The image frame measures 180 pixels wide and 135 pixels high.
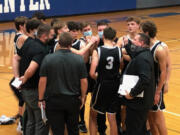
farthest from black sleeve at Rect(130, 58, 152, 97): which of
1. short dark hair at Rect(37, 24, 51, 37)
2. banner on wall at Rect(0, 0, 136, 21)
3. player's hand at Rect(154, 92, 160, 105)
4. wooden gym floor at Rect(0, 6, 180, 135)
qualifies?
banner on wall at Rect(0, 0, 136, 21)

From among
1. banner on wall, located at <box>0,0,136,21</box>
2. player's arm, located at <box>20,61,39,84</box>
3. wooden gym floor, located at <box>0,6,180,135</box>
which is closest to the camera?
player's arm, located at <box>20,61,39,84</box>

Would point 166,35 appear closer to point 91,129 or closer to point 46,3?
point 46,3

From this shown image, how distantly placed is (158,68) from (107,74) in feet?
2.34

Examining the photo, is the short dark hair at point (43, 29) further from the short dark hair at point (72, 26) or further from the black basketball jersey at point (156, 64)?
the black basketball jersey at point (156, 64)

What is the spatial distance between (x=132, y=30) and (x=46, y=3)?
14021 mm

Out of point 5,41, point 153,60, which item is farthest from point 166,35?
point 153,60

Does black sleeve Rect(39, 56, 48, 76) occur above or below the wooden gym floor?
above

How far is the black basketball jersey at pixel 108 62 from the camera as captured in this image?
4562 millimetres

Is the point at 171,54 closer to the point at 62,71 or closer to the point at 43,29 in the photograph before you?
the point at 43,29

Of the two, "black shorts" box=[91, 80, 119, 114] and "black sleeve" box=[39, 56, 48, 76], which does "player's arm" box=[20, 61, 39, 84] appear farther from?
"black shorts" box=[91, 80, 119, 114]

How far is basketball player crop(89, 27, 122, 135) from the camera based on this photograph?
4.57m

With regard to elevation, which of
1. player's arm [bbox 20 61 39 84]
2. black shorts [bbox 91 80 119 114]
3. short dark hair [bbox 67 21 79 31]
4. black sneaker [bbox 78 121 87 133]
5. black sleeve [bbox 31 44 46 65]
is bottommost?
black sneaker [bbox 78 121 87 133]

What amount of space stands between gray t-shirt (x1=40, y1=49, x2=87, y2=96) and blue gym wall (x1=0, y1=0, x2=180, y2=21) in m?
13.8

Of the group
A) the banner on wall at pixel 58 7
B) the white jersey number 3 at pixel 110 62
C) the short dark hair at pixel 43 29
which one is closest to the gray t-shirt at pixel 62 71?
the short dark hair at pixel 43 29
